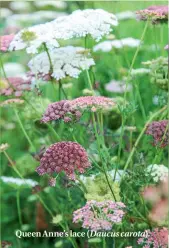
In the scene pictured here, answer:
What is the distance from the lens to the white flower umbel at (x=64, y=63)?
1682mm

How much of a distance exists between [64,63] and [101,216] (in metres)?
0.54

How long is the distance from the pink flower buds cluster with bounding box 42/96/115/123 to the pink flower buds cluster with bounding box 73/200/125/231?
22 centimetres

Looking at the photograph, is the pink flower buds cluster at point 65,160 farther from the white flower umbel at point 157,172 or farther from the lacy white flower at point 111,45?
the lacy white flower at point 111,45

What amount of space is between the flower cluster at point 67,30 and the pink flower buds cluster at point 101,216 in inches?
18.1

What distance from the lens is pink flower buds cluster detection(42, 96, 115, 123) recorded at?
1.42m

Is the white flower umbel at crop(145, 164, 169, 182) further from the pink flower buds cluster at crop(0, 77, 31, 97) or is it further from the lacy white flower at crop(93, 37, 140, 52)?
the lacy white flower at crop(93, 37, 140, 52)

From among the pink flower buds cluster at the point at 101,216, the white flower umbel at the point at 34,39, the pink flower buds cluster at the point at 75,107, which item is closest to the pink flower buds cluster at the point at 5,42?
the white flower umbel at the point at 34,39

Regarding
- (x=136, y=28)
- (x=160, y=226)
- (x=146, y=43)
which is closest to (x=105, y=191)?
(x=160, y=226)

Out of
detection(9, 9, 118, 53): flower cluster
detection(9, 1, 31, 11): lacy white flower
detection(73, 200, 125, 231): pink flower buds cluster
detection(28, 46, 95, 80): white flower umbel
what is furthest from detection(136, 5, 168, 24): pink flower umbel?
detection(9, 1, 31, 11): lacy white flower

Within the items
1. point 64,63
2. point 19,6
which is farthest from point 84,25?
point 19,6

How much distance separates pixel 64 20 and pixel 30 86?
1.11ft

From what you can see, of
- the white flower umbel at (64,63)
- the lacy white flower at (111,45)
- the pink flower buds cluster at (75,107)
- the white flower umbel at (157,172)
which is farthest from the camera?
the lacy white flower at (111,45)

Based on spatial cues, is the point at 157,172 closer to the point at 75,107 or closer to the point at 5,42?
the point at 75,107

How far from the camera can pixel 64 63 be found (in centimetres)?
171
